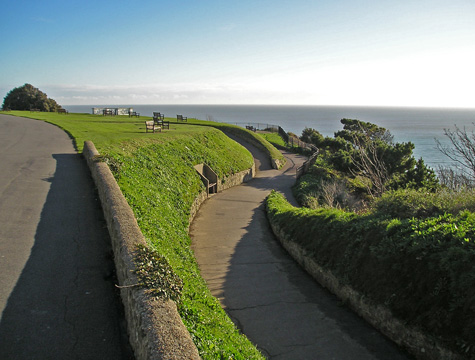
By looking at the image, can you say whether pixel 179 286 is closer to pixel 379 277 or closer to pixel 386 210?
pixel 379 277

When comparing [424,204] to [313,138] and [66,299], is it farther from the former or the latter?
[313,138]

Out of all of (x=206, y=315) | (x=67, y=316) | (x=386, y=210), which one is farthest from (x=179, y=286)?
(x=386, y=210)

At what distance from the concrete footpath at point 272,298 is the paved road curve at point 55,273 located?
159 inches

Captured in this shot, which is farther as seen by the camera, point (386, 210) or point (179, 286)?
point (386, 210)

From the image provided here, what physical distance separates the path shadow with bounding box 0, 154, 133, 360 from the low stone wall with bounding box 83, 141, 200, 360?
0.41m

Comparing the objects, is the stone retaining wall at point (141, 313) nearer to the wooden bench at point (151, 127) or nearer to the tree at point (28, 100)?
the wooden bench at point (151, 127)

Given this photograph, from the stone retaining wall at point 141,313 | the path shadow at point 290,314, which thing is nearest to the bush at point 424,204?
the path shadow at point 290,314

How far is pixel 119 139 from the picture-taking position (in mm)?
21453

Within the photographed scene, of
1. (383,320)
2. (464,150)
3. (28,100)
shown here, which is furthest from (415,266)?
(28,100)

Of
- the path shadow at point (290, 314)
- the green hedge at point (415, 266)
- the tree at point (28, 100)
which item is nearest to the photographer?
the green hedge at point (415, 266)

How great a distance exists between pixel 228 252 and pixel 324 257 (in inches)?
166

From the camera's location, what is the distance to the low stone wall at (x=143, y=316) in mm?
4840

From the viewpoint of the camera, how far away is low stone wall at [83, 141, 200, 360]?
15.9 ft

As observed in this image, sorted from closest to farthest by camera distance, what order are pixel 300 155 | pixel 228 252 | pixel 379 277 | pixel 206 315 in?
pixel 206 315 < pixel 379 277 < pixel 228 252 < pixel 300 155
